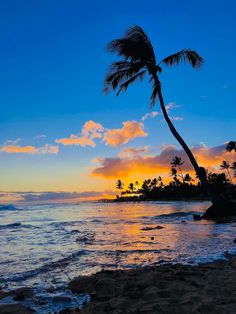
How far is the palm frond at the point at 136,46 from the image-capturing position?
22578 mm

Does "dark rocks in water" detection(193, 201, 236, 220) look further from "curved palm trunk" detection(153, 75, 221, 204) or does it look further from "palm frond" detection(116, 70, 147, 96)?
"palm frond" detection(116, 70, 147, 96)

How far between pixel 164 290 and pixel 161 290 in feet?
0.14

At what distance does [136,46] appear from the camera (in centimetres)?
2259

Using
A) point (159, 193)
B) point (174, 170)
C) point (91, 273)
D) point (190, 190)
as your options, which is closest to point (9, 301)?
point (91, 273)

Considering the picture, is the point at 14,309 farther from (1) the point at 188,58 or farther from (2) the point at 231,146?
(2) the point at 231,146

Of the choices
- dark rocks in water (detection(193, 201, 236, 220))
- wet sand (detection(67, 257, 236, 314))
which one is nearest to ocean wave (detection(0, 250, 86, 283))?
wet sand (detection(67, 257, 236, 314))

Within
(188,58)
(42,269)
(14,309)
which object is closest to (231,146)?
(188,58)

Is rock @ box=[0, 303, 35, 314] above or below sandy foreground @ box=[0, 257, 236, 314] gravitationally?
below

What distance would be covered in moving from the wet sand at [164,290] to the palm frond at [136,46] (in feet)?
59.3

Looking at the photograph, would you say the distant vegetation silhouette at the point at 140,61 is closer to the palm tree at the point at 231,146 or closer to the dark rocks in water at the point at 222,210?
the dark rocks in water at the point at 222,210

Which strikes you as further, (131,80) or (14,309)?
(131,80)

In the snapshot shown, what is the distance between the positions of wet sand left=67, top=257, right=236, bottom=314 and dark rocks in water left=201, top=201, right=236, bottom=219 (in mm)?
14560

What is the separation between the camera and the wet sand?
14.2 feet

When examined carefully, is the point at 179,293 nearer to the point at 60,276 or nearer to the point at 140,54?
the point at 60,276
